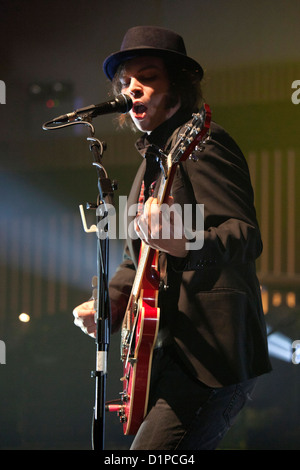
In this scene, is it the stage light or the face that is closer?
the face

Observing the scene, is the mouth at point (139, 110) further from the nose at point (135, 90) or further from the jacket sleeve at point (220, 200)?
the jacket sleeve at point (220, 200)

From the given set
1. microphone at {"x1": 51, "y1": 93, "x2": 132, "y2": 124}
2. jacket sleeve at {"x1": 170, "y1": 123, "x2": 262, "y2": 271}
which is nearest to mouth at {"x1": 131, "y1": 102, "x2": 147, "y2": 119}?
microphone at {"x1": 51, "y1": 93, "x2": 132, "y2": 124}

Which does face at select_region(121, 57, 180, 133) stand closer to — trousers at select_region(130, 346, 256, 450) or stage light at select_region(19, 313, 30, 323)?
trousers at select_region(130, 346, 256, 450)

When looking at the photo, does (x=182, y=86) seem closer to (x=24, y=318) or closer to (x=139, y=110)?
(x=139, y=110)

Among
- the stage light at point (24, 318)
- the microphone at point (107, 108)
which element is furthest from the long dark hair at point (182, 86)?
the stage light at point (24, 318)

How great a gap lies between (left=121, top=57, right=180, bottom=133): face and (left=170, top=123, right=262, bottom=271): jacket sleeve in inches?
11.0

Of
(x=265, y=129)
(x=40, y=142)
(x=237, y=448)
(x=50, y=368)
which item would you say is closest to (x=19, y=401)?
(x=50, y=368)

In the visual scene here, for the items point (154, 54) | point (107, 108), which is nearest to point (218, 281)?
point (107, 108)

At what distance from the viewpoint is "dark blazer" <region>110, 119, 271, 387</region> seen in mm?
1464

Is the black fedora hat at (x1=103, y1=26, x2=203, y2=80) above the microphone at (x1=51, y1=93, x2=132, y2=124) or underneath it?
above

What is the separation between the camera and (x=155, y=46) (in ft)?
5.99

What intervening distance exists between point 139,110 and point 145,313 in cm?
70

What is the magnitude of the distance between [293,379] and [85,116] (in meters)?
2.19

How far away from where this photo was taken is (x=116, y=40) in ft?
10.7
